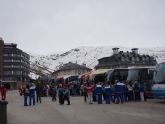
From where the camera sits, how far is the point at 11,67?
155875mm

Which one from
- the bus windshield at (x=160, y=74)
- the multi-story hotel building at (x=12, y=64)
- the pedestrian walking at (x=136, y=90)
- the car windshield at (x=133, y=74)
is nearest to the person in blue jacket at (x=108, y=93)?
the pedestrian walking at (x=136, y=90)

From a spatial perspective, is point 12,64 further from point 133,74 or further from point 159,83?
point 159,83

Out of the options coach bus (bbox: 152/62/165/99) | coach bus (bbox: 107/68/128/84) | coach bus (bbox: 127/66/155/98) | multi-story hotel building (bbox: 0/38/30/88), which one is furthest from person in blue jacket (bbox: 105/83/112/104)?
multi-story hotel building (bbox: 0/38/30/88)

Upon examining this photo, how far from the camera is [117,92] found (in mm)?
27266

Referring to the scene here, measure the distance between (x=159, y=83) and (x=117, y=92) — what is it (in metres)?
3.07

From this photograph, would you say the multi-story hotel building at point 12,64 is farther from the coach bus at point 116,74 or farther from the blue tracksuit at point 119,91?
the blue tracksuit at point 119,91

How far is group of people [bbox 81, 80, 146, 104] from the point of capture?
89.8 ft

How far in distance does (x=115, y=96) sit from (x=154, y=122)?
1290 centimetres

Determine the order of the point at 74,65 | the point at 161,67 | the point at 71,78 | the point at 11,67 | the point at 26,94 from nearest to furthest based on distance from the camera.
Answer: the point at 161,67, the point at 26,94, the point at 71,78, the point at 11,67, the point at 74,65

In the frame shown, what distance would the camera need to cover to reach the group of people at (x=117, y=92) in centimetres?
2736

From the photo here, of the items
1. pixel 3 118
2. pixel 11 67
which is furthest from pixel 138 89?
pixel 11 67

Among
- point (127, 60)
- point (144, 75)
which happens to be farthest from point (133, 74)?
point (127, 60)

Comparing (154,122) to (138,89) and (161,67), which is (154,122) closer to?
(161,67)

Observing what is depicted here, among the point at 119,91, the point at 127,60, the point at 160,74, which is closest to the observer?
the point at 160,74
